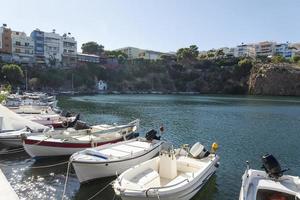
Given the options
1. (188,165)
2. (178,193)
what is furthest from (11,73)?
(178,193)

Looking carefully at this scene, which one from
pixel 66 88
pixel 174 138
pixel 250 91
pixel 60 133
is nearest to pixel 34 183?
pixel 60 133

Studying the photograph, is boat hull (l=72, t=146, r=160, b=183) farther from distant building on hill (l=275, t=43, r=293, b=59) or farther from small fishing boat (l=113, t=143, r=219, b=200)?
distant building on hill (l=275, t=43, r=293, b=59)

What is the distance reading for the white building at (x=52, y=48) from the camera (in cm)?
12069

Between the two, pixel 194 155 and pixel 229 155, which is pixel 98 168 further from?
pixel 229 155

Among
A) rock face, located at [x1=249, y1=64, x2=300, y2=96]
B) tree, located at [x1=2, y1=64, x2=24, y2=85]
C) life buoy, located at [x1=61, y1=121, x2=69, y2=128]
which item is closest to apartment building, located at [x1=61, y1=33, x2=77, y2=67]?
tree, located at [x1=2, y1=64, x2=24, y2=85]

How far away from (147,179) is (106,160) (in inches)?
130

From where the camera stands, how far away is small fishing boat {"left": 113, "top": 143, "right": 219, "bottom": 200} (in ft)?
39.6

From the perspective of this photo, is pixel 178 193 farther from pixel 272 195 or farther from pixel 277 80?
pixel 277 80

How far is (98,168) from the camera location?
52.9 feet

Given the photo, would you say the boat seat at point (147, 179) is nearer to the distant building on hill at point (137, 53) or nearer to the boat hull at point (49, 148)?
the boat hull at point (49, 148)

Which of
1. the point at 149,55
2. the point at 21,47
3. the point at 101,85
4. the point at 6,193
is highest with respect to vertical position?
the point at 149,55

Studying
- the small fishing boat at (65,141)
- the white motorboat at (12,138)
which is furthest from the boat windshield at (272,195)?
the white motorboat at (12,138)

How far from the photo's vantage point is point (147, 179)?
13.9 meters

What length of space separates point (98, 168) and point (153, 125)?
25.7 metres
